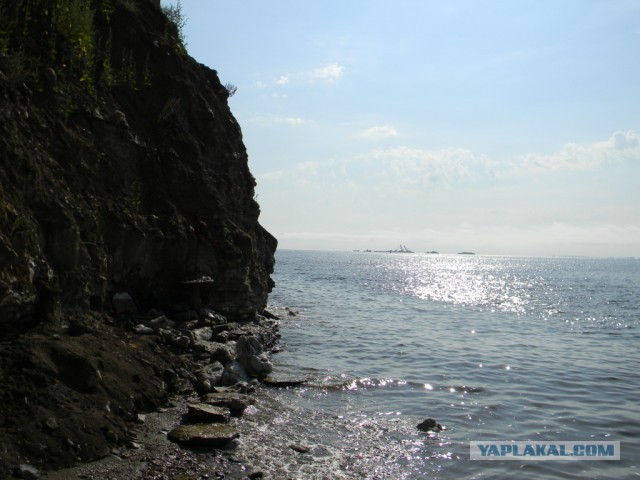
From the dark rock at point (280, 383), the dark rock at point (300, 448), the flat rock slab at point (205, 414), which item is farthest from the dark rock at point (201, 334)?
the dark rock at point (300, 448)

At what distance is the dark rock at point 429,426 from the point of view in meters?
10.9

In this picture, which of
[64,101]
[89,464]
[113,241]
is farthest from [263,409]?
[64,101]

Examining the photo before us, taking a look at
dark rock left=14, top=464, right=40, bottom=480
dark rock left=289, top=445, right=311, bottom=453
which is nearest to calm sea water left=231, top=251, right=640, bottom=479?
dark rock left=289, top=445, right=311, bottom=453

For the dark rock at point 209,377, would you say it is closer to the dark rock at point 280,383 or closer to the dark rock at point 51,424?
the dark rock at point 280,383

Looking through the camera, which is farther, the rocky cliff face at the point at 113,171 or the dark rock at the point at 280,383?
the dark rock at the point at 280,383

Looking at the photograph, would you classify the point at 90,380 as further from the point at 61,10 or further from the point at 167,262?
the point at 61,10

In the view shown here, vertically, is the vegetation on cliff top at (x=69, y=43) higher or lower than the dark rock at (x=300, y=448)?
higher

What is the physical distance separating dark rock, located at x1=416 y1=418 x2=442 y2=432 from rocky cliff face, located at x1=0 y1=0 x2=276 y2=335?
787 centimetres

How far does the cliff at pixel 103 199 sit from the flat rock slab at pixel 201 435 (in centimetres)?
116

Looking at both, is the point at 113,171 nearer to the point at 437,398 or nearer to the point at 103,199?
the point at 103,199

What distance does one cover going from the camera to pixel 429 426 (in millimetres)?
11008

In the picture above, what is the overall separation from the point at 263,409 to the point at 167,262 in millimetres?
7709

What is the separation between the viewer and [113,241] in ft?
46.7

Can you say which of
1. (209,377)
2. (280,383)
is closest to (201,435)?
(209,377)
